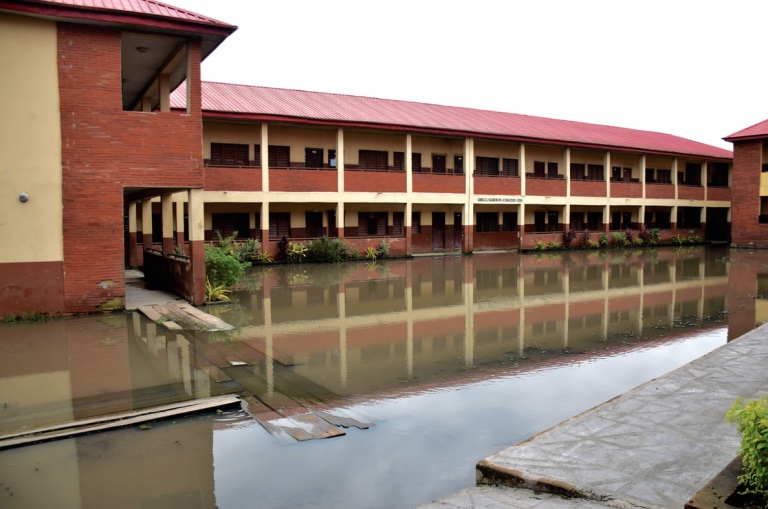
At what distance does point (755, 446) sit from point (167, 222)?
71.5 ft

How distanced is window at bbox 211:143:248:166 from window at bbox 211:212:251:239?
8.22ft


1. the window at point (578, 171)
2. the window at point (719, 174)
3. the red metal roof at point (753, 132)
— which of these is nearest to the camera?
the red metal roof at point (753, 132)

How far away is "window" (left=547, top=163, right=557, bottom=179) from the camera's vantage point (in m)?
40.2

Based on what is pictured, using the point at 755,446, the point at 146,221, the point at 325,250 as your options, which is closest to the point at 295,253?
the point at 325,250

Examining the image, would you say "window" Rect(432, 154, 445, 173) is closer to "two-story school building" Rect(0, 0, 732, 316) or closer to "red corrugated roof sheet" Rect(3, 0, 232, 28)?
"two-story school building" Rect(0, 0, 732, 316)

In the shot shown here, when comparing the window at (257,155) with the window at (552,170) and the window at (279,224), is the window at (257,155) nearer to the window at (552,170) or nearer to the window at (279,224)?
the window at (279,224)

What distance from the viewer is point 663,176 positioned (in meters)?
46.9

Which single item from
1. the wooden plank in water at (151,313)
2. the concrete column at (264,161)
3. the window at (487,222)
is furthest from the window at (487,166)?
the wooden plank in water at (151,313)

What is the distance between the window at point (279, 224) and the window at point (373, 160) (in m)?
4.82

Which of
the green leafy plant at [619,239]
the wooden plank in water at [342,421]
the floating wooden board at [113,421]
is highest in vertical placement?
the green leafy plant at [619,239]

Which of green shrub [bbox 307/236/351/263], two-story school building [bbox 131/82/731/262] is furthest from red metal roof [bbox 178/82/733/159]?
green shrub [bbox 307/236/351/263]

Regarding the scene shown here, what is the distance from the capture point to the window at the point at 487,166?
3675 cm

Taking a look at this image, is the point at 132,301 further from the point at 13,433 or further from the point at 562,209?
the point at 562,209

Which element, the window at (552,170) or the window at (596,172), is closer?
the window at (552,170)
